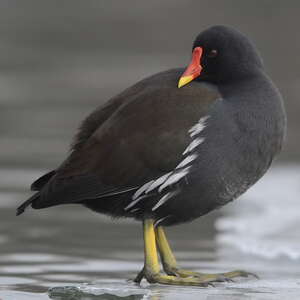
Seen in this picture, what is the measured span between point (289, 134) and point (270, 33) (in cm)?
910

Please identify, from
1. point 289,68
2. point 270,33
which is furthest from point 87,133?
point 270,33

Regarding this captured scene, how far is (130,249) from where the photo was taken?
992cm

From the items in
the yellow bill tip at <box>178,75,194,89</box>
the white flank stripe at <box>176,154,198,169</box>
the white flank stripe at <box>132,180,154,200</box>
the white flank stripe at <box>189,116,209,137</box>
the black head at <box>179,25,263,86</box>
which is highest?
the black head at <box>179,25,263,86</box>

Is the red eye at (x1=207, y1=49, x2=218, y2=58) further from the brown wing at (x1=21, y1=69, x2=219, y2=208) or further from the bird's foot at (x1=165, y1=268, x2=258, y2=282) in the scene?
the bird's foot at (x1=165, y1=268, x2=258, y2=282)

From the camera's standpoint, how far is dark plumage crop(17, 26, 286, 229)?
317 inches

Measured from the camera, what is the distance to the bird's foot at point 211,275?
833 cm

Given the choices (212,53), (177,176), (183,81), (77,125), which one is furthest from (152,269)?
(77,125)

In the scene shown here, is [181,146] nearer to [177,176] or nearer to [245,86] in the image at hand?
[177,176]

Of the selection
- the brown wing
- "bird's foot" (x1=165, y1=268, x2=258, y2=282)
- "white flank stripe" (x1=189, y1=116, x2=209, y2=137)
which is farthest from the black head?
"bird's foot" (x1=165, y1=268, x2=258, y2=282)

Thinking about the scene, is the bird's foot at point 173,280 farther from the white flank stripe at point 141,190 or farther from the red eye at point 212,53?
the red eye at point 212,53

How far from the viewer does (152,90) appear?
8203 mm

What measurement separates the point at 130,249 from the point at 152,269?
168 cm

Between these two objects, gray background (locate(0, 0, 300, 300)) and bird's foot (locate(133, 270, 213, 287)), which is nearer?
bird's foot (locate(133, 270, 213, 287))

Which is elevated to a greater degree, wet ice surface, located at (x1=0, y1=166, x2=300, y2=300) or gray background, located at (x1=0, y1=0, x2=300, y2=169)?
gray background, located at (x1=0, y1=0, x2=300, y2=169)
